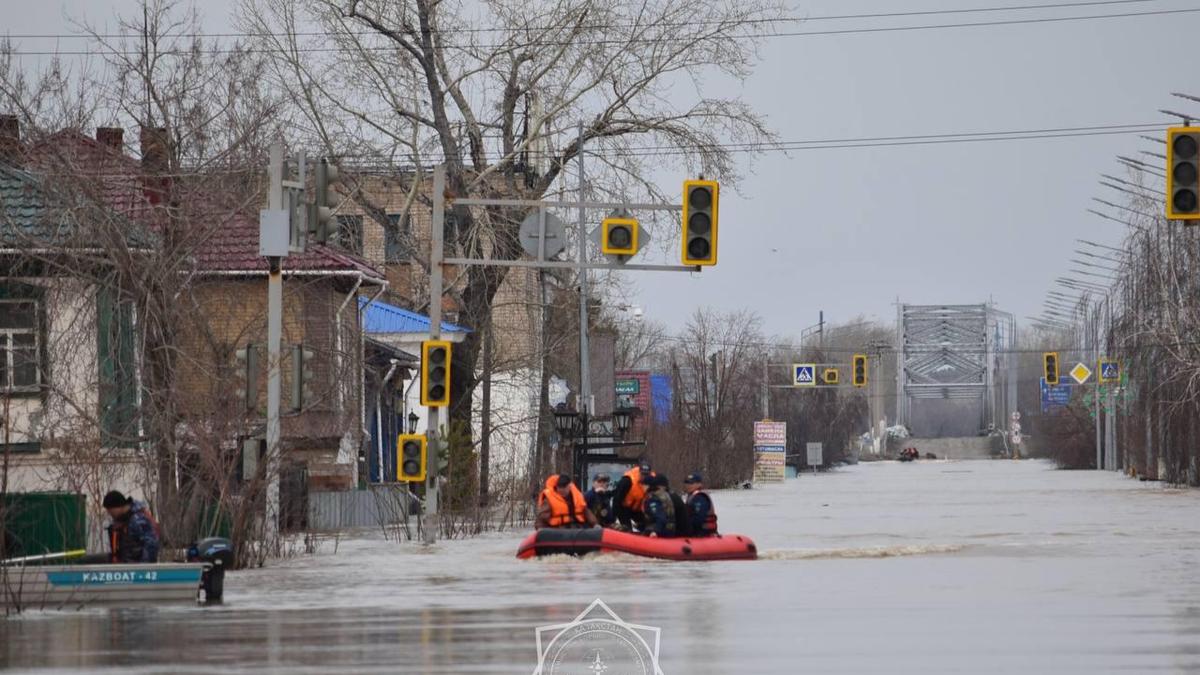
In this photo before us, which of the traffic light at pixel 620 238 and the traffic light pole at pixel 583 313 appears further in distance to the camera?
the traffic light pole at pixel 583 313

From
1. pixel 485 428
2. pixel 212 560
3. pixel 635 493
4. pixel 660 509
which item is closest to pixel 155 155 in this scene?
pixel 635 493

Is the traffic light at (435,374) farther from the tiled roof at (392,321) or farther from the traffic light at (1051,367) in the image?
the traffic light at (1051,367)

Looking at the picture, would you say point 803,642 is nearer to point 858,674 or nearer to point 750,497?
point 858,674

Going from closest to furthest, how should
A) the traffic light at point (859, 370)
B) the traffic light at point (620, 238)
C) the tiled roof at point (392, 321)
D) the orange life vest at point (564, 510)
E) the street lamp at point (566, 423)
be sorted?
1. the traffic light at point (620, 238)
2. the orange life vest at point (564, 510)
3. the street lamp at point (566, 423)
4. the tiled roof at point (392, 321)
5. the traffic light at point (859, 370)

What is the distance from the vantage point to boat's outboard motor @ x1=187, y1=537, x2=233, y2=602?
22672 mm

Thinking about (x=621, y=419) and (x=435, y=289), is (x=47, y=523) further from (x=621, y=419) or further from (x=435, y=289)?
(x=621, y=419)

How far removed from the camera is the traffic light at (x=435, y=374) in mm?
32438

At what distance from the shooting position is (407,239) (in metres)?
48.8

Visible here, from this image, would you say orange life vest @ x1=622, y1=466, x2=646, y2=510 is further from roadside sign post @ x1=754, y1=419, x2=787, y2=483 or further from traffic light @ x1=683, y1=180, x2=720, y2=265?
roadside sign post @ x1=754, y1=419, x2=787, y2=483

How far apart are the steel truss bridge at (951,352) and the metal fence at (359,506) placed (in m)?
101

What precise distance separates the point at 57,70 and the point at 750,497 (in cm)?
3659

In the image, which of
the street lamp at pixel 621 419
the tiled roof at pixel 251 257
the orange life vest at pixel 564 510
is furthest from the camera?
the street lamp at pixel 621 419

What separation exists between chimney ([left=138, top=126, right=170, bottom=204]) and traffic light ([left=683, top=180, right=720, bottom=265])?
9.34 m

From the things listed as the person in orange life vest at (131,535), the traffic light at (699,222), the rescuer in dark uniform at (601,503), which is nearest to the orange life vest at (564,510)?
the rescuer in dark uniform at (601,503)
